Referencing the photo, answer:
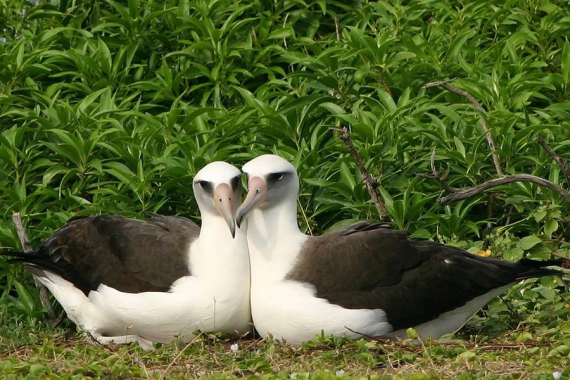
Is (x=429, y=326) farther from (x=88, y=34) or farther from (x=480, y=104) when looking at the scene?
(x=88, y=34)

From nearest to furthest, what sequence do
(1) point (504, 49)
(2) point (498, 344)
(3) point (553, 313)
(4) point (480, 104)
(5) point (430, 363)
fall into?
(5) point (430, 363), (2) point (498, 344), (3) point (553, 313), (4) point (480, 104), (1) point (504, 49)

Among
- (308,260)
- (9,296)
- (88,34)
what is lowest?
(9,296)

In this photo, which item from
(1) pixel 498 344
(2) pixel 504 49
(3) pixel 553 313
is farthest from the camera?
(2) pixel 504 49

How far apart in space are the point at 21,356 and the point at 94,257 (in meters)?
0.79

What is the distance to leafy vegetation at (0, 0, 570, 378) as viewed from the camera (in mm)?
7480

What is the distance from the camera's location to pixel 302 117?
8477 millimetres

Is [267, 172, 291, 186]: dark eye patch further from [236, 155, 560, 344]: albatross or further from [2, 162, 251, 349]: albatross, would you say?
[2, 162, 251, 349]: albatross

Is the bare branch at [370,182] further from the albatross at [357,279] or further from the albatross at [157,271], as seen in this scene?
the albatross at [157,271]

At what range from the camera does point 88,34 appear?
966 centimetres

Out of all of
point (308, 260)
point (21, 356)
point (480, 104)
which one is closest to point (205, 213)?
point (308, 260)

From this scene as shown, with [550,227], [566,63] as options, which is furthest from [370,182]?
[566,63]

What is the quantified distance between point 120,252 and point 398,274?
1624 mm

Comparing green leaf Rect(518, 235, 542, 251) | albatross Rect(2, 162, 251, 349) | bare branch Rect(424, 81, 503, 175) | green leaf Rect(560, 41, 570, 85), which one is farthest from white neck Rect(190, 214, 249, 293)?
green leaf Rect(560, 41, 570, 85)

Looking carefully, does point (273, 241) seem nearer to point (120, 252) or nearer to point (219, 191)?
point (219, 191)
